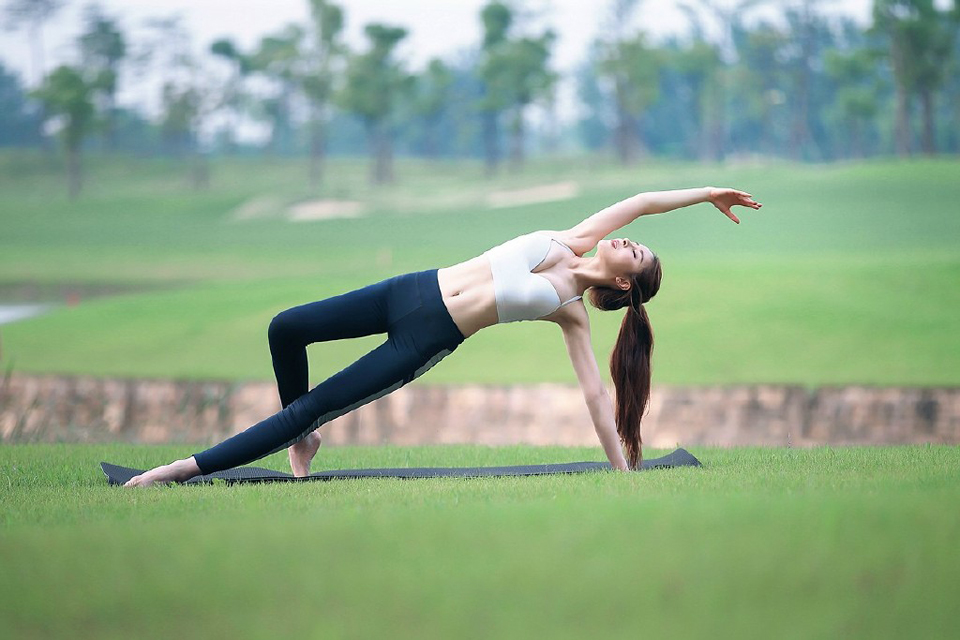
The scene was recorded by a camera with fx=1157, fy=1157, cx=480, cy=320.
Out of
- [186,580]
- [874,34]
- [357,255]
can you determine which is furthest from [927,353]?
[874,34]

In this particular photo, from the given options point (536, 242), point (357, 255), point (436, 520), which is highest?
point (536, 242)

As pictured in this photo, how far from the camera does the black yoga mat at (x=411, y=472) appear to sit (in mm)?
4996

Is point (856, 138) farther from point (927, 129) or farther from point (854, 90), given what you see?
point (927, 129)

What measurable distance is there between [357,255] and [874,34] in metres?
26.6

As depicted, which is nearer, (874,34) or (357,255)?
(357,255)

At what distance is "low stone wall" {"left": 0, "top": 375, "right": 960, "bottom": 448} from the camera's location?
11281 millimetres

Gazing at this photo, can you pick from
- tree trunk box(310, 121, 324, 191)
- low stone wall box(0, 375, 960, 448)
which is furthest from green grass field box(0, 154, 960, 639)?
tree trunk box(310, 121, 324, 191)

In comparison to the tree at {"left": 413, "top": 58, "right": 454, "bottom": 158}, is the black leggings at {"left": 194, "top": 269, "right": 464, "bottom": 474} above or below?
below

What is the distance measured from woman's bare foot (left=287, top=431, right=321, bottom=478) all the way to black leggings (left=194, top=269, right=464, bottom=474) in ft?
0.76

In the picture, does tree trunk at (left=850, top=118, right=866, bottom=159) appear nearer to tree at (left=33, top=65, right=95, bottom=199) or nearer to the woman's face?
tree at (left=33, top=65, right=95, bottom=199)

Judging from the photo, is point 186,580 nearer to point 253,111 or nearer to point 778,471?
point 778,471

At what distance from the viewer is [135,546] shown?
304cm

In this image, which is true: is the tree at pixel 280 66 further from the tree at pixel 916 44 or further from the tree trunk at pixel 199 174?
the tree at pixel 916 44

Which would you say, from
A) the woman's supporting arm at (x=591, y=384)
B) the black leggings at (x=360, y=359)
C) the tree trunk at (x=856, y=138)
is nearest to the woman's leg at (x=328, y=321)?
the black leggings at (x=360, y=359)
